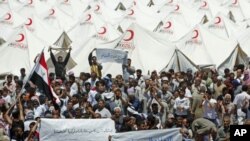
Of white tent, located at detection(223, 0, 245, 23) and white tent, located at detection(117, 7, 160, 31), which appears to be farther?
white tent, located at detection(223, 0, 245, 23)

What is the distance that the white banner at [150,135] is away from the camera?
1659cm

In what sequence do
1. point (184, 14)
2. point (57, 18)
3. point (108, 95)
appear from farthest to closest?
1. point (57, 18)
2. point (184, 14)
3. point (108, 95)

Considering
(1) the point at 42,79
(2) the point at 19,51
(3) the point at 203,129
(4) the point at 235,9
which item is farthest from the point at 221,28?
(3) the point at 203,129

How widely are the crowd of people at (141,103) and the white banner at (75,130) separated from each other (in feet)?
0.76

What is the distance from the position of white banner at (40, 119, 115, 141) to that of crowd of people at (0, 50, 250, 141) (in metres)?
0.23

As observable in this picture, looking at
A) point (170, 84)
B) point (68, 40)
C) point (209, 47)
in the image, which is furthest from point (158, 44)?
point (170, 84)

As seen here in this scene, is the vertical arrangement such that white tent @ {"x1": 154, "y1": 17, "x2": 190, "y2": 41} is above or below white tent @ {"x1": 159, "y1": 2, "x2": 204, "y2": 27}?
below

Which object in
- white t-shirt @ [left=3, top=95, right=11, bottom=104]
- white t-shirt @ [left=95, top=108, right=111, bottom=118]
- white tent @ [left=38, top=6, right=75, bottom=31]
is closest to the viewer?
white t-shirt @ [left=95, top=108, right=111, bottom=118]

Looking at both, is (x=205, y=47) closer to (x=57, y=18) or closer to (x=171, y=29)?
(x=171, y=29)

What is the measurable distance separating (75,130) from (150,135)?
151 centimetres

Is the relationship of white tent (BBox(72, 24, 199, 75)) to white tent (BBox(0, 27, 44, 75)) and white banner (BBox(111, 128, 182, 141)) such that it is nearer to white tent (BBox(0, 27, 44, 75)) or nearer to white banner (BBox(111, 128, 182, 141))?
white tent (BBox(0, 27, 44, 75))

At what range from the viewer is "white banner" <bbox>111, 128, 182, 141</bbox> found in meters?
16.6

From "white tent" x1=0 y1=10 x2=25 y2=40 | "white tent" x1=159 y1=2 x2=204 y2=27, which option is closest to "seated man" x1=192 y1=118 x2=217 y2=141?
"white tent" x1=0 y1=10 x2=25 y2=40

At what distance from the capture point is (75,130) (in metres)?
16.9
